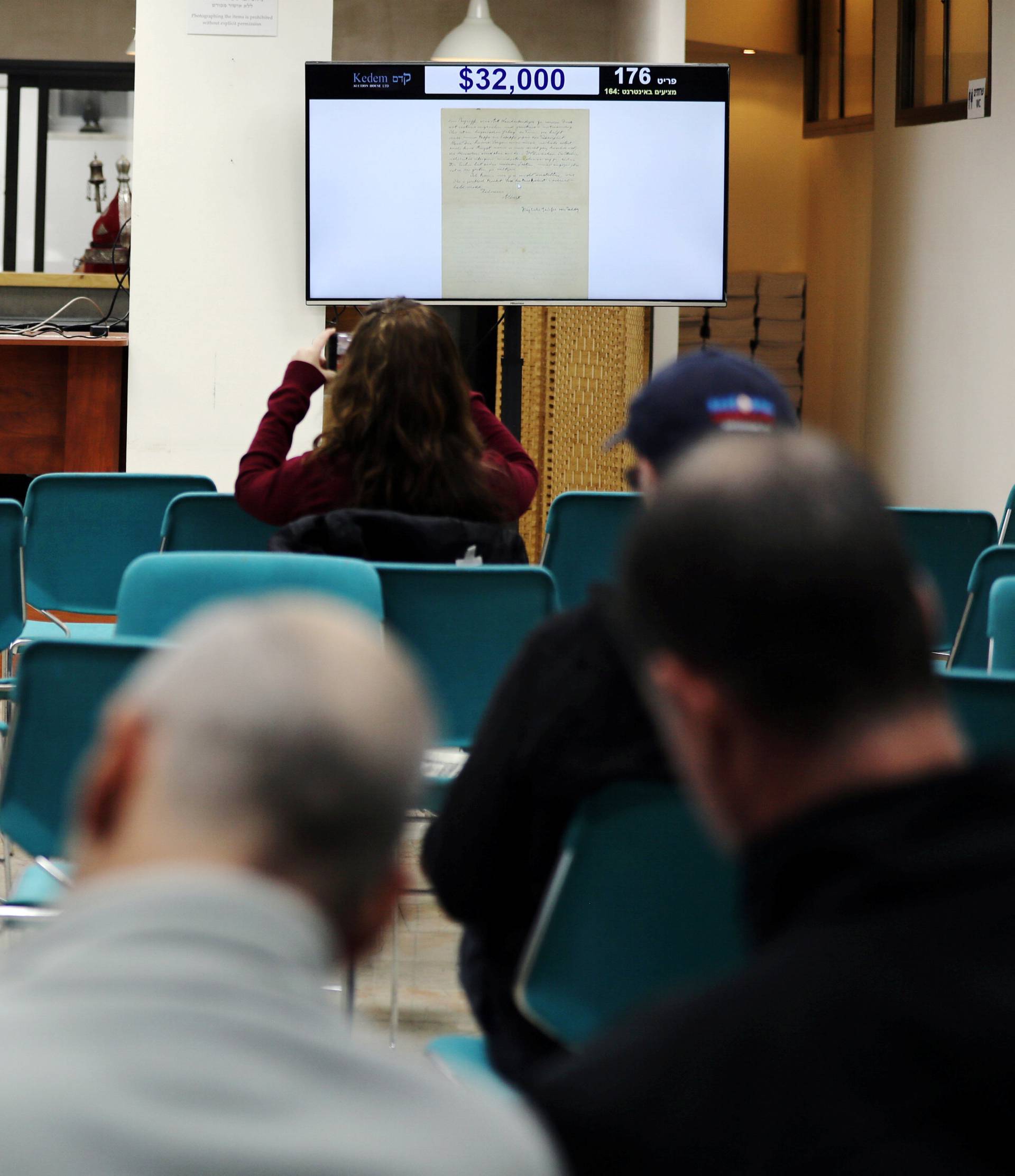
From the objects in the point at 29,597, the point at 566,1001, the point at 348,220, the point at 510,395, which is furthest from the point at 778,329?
the point at 566,1001

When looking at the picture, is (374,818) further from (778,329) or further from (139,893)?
(778,329)

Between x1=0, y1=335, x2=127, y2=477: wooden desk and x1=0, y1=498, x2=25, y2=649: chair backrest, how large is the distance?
2.55 metres

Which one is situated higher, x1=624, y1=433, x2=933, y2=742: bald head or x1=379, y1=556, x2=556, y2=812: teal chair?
x1=624, y1=433, x2=933, y2=742: bald head

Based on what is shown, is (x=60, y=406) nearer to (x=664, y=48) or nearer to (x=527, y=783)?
(x=664, y=48)

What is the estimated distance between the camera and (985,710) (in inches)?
65.9

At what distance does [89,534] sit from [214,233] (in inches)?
106

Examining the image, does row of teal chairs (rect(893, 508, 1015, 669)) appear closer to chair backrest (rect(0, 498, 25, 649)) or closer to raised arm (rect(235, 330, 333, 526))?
raised arm (rect(235, 330, 333, 526))

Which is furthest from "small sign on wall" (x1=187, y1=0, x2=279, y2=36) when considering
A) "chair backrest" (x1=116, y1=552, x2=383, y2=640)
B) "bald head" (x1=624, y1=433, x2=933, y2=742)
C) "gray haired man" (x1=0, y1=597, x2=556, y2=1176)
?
"gray haired man" (x1=0, y1=597, x2=556, y2=1176)

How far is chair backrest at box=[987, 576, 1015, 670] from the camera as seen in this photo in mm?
2338

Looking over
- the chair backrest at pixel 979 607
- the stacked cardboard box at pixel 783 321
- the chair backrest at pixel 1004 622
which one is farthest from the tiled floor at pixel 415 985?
the stacked cardboard box at pixel 783 321

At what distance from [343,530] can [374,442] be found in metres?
0.22

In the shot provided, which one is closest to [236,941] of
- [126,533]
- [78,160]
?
[126,533]

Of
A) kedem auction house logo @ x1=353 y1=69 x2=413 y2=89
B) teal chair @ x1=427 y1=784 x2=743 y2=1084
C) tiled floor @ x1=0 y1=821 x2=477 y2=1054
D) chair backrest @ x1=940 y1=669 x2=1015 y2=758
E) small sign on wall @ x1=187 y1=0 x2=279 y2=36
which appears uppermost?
small sign on wall @ x1=187 y1=0 x2=279 y2=36

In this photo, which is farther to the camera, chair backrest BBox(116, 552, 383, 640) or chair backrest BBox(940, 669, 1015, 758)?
chair backrest BBox(116, 552, 383, 640)
